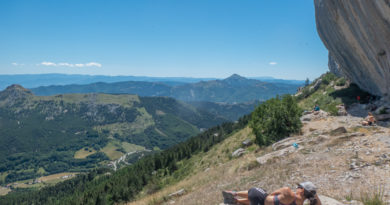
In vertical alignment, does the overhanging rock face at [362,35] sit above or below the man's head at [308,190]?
above

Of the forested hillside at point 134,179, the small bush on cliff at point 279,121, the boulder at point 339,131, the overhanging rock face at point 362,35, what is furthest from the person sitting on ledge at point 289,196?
the forested hillside at point 134,179

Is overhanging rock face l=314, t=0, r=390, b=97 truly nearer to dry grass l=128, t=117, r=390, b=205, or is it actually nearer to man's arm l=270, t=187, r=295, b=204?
dry grass l=128, t=117, r=390, b=205

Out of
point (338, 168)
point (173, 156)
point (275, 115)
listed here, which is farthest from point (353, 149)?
point (173, 156)

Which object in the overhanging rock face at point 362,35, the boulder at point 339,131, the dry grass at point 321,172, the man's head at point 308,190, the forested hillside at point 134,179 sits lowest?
the forested hillside at point 134,179

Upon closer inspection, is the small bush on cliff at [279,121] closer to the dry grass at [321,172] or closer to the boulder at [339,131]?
the boulder at [339,131]

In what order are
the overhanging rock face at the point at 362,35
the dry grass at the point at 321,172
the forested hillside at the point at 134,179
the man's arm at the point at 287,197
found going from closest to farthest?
the man's arm at the point at 287,197 → the dry grass at the point at 321,172 → the overhanging rock face at the point at 362,35 → the forested hillside at the point at 134,179

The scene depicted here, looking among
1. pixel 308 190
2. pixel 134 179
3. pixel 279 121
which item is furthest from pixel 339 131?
pixel 134 179

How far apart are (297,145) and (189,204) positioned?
36.0 feet

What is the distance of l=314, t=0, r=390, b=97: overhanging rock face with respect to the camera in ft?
64.7

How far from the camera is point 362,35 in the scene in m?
24.0

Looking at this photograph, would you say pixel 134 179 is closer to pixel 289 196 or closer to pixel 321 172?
pixel 321 172

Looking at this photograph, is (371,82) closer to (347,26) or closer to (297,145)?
(347,26)

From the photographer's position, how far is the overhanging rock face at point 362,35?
19734 millimetres

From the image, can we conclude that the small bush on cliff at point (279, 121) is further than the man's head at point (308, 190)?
Yes
